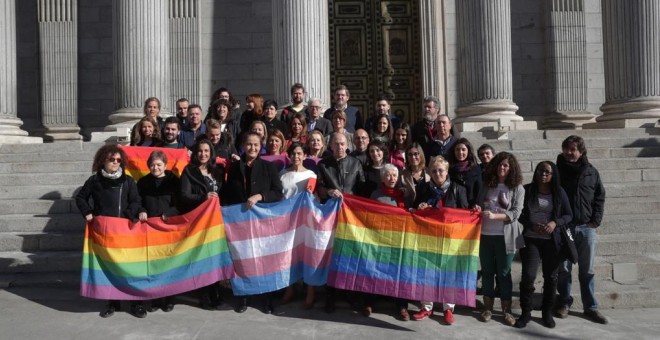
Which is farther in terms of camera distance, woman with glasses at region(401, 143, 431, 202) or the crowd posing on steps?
woman with glasses at region(401, 143, 431, 202)

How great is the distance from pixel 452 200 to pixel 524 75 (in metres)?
10.9

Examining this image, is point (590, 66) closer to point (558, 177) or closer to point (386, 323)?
point (558, 177)

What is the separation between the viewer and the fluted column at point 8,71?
1427cm

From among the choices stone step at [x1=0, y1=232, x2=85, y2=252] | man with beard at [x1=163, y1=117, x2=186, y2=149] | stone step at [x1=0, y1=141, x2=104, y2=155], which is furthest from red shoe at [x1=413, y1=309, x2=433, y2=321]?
stone step at [x1=0, y1=141, x2=104, y2=155]

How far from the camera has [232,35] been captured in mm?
17438

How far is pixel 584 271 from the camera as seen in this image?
788cm

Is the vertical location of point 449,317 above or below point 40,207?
below

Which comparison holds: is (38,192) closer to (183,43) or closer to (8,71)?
(8,71)

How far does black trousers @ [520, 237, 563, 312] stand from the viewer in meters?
7.57

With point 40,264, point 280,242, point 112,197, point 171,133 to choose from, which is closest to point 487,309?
point 280,242

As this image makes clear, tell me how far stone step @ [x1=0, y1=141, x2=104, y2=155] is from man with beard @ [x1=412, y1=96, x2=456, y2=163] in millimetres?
6879

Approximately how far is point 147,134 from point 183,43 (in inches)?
307

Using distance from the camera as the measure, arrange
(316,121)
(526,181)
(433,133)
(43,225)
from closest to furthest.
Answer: (433,133)
(43,225)
(316,121)
(526,181)

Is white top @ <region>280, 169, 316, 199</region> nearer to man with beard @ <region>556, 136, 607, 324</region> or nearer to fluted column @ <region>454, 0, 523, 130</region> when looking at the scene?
man with beard @ <region>556, 136, 607, 324</region>
